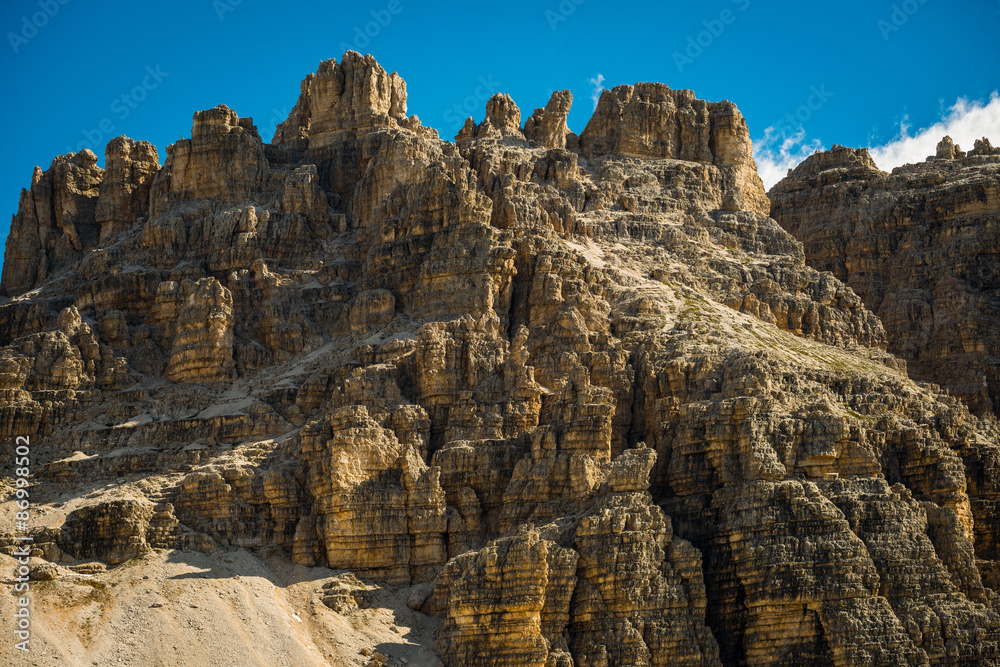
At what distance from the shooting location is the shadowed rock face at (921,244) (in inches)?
5920

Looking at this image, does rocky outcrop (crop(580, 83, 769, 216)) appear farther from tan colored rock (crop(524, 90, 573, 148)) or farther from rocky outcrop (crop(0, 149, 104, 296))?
rocky outcrop (crop(0, 149, 104, 296))

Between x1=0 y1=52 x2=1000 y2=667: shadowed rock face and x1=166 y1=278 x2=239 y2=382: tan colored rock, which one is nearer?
x1=0 y1=52 x2=1000 y2=667: shadowed rock face

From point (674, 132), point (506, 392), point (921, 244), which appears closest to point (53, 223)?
point (506, 392)

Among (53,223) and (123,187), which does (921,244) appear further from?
(53,223)

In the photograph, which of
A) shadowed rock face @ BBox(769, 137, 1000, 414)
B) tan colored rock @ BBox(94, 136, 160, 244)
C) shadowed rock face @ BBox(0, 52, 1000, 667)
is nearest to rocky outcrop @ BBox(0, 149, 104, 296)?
shadowed rock face @ BBox(0, 52, 1000, 667)

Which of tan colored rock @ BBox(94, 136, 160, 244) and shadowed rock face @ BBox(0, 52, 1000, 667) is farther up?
tan colored rock @ BBox(94, 136, 160, 244)

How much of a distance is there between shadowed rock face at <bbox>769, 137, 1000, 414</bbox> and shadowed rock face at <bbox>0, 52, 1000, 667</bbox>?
41.6ft

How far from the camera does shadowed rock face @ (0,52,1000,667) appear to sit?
333ft

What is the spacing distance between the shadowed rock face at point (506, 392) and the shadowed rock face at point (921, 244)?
41.6ft

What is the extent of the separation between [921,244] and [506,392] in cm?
6245

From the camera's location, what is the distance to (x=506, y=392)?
118 metres

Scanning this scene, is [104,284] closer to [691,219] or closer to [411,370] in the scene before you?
[411,370]

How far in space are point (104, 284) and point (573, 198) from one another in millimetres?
44422

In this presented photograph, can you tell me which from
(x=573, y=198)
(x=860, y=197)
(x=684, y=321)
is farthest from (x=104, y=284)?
(x=860, y=197)
